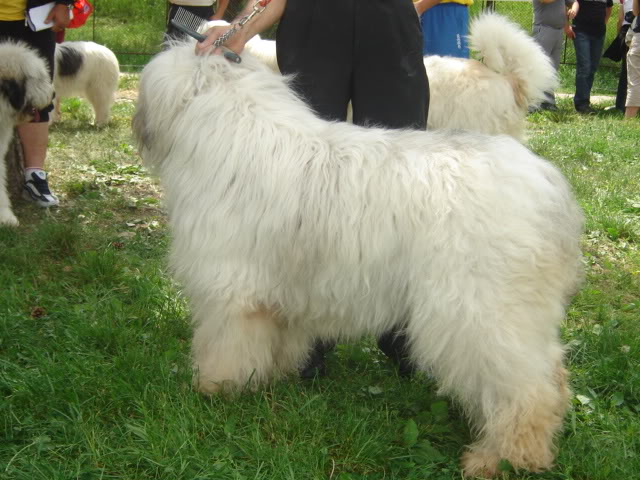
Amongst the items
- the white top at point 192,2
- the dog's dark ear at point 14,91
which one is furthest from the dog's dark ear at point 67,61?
the dog's dark ear at point 14,91

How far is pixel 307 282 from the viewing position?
9.34 ft

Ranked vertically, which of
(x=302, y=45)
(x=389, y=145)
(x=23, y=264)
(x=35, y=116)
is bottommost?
(x=23, y=264)

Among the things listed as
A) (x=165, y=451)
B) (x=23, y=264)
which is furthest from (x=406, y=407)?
(x=23, y=264)

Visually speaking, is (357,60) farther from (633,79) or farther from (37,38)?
(633,79)

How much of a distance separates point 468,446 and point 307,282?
88 centimetres

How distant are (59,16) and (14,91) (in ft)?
2.11

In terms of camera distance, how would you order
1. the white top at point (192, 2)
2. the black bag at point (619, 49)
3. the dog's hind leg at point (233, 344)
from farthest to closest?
1. the black bag at point (619, 49)
2. the white top at point (192, 2)
3. the dog's hind leg at point (233, 344)

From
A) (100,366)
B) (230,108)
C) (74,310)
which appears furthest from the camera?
(74,310)

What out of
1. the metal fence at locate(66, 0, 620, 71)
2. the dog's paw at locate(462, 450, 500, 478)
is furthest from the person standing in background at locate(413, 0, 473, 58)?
the metal fence at locate(66, 0, 620, 71)

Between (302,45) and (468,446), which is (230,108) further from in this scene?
(468,446)

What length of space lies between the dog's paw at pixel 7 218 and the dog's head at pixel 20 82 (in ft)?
2.18

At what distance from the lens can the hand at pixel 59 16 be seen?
18.0 feet

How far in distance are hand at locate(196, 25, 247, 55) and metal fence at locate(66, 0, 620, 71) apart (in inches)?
387

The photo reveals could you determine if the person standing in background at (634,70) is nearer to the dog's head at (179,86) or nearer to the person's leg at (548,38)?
the person's leg at (548,38)
